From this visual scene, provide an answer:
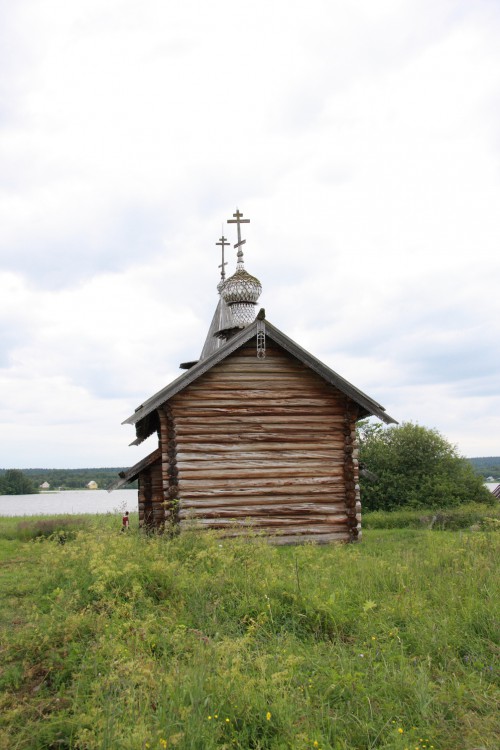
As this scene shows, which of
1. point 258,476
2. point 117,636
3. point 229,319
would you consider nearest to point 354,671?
point 117,636

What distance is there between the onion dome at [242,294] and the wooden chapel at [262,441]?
3530 mm

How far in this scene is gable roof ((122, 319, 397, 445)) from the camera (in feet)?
44.2

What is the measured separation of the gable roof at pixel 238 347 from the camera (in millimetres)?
13484

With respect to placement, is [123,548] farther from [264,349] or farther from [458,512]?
[458,512]

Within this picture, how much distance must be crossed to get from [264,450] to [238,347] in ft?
8.38

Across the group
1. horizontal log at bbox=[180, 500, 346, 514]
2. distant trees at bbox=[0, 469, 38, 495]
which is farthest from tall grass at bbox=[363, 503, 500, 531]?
distant trees at bbox=[0, 469, 38, 495]

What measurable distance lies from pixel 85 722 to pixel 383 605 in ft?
12.2

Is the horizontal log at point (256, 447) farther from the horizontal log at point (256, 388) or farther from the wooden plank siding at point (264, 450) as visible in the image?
the horizontal log at point (256, 388)

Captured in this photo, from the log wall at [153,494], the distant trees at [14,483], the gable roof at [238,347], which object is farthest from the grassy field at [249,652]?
the distant trees at [14,483]

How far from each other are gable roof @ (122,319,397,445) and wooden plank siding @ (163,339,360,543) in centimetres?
50

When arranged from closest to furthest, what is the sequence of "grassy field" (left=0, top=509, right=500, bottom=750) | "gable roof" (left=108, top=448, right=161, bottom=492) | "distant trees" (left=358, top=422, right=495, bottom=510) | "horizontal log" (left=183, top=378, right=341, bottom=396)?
"grassy field" (left=0, top=509, right=500, bottom=750) → "horizontal log" (left=183, top=378, right=341, bottom=396) → "gable roof" (left=108, top=448, right=161, bottom=492) → "distant trees" (left=358, top=422, right=495, bottom=510)

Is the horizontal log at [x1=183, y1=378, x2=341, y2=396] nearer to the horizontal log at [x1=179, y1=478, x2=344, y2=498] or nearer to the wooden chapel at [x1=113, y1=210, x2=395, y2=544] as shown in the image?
the wooden chapel at [x1=113, y1=210, x2=395, y2=544]

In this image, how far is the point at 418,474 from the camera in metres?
24.1

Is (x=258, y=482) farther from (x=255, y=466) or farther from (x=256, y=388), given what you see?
(x=256, y=388)
